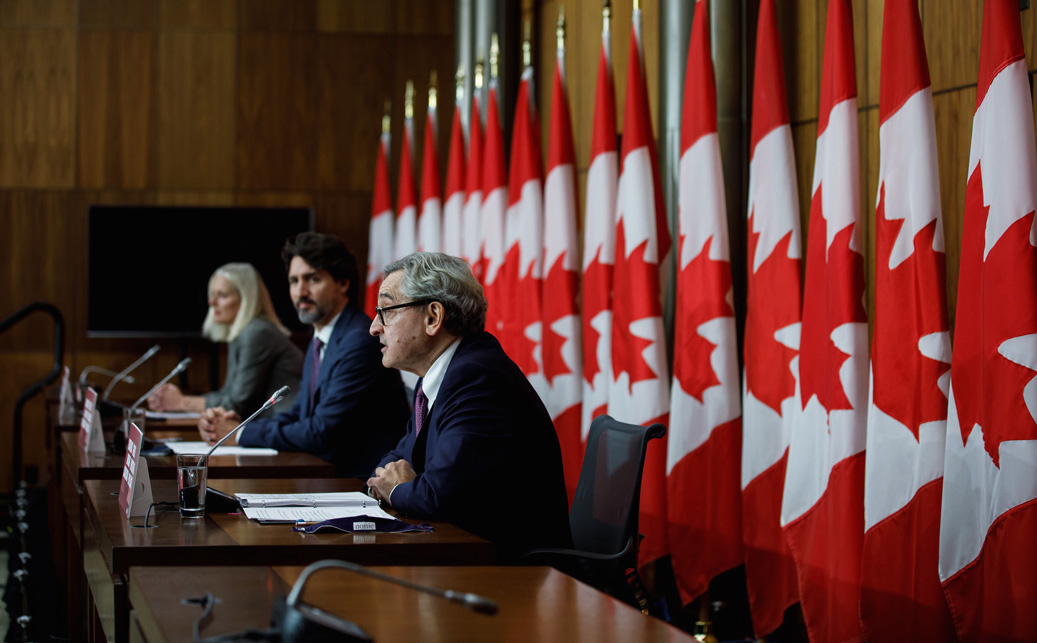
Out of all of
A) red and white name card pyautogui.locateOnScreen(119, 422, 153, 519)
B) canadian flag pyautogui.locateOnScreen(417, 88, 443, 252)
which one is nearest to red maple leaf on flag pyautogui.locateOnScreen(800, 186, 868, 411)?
red and white name card pyautogui.locateOnScreen(119, 422, 153, 519)

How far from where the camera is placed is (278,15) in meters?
7.88

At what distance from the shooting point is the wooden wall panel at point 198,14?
7.77 m

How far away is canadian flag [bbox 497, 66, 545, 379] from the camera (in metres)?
5.20

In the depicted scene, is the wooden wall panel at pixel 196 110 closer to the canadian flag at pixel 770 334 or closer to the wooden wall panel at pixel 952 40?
the canadian flag at pixel 770 334

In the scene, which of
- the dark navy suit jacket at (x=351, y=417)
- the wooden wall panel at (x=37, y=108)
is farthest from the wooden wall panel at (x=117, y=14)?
the dark navy suit jacket at (x=351, y=417)

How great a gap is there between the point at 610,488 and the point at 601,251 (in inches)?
75.0

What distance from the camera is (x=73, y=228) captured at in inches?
302

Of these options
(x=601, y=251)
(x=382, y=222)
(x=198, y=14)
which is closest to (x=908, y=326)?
(x=601, y=251)

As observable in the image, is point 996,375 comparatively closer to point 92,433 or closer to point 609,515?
point 609,515

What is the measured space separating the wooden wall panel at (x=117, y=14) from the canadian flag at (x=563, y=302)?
399 centimetres

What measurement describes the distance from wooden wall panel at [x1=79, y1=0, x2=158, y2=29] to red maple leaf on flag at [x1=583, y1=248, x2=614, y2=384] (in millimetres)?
4608

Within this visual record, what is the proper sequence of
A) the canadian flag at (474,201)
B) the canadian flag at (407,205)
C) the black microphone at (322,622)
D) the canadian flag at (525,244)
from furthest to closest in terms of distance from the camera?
the canadian flag at (407,205), the canadian flag at (474,201), the canadian flag at (525,244), the black microphone at (322,622)

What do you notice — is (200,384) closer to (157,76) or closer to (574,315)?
(157,76)

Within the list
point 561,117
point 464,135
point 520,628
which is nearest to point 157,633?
point 520,628
